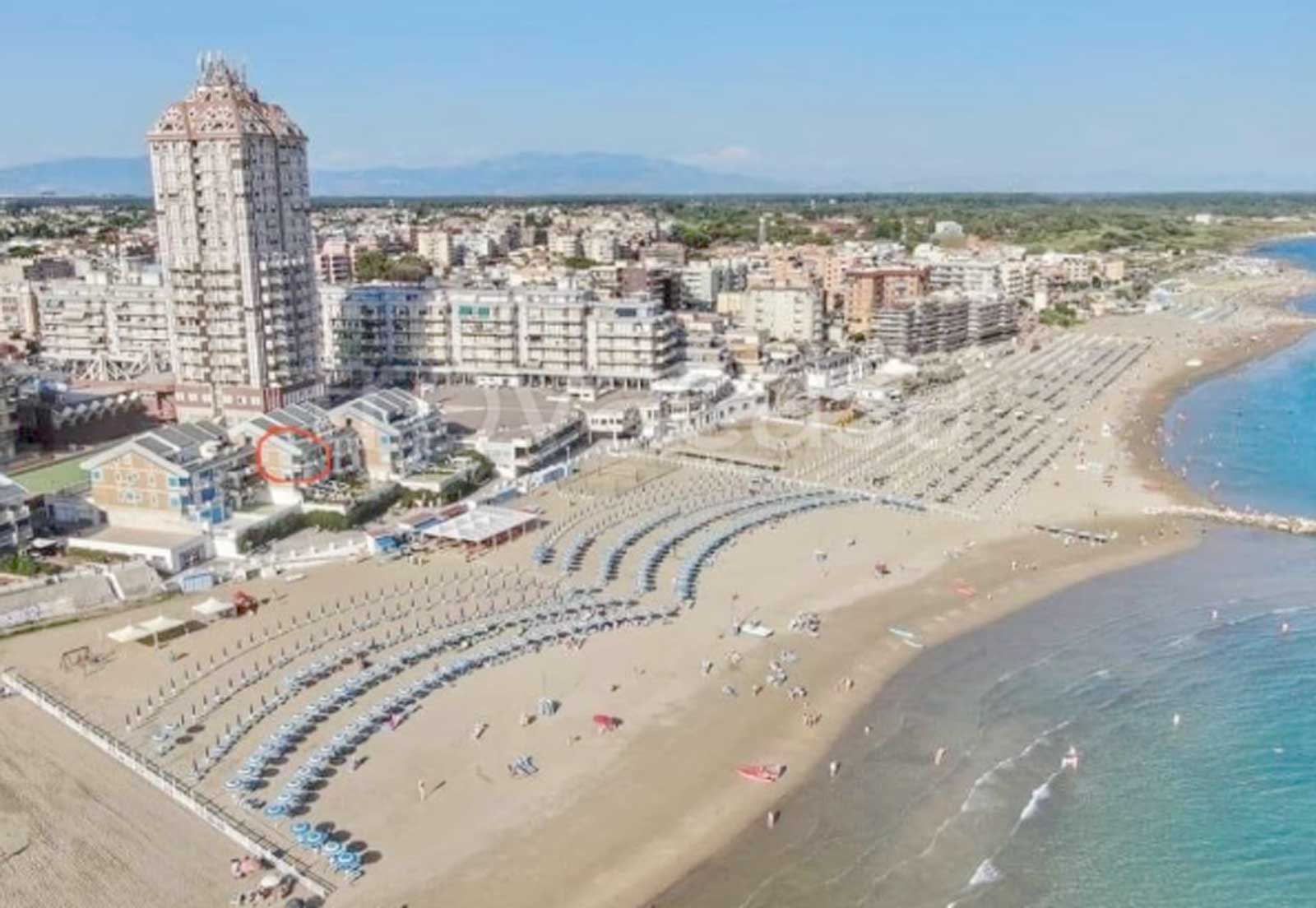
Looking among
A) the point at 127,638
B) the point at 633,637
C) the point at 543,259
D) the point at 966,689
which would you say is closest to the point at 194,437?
the point at 127,638

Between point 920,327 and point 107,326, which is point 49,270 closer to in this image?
point 107,326

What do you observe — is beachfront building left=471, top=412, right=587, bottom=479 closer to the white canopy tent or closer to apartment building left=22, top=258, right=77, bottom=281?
the white canopy tent

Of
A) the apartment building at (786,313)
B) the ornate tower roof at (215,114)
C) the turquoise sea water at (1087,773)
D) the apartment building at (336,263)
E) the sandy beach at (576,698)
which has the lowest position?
the turquoise sea water at (1087,773)

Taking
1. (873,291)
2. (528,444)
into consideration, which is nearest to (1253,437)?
(873,291)

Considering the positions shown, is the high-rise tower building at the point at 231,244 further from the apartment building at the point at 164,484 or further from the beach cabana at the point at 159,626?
the beach cabana at the point at 159,626

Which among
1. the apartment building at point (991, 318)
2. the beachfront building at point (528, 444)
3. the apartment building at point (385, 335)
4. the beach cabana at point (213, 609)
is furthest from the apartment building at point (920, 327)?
the beach cabana at point (213, 609)

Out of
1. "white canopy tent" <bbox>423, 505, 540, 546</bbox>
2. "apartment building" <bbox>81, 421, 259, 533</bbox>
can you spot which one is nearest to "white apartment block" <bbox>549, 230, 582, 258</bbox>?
"white canopy tent" <bbox>423, 505, 540, 546</bbox>

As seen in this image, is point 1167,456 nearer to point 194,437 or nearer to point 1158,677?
point 1158,677
